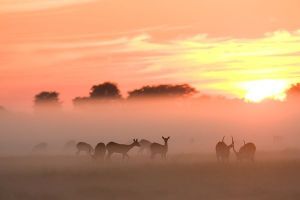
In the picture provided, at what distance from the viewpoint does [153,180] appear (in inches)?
1319

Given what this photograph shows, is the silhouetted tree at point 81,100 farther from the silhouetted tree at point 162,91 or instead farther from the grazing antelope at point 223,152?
the grazing antelope at point 223,152

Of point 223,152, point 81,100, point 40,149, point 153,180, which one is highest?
point 81,100

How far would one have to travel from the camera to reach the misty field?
29453 mm

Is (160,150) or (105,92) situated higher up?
(105,92)

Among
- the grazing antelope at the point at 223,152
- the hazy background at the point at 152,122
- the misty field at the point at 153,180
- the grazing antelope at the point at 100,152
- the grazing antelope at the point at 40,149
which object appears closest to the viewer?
the misty field at the point at 153,180

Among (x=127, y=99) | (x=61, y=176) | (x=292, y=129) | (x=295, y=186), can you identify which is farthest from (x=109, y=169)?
(x=127, y=99)

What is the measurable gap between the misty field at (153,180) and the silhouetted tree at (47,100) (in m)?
72.6

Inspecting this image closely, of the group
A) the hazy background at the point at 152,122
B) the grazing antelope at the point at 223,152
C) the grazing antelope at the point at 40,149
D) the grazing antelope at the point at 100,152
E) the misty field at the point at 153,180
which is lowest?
the misty field at the point at 153,180

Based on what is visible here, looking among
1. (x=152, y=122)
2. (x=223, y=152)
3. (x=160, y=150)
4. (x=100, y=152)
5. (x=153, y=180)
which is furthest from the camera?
(x=152, y=122)

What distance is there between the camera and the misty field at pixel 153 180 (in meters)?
29.5

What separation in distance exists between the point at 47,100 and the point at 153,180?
278ft

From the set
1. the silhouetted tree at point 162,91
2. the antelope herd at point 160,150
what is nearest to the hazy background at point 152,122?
the silhouetted tree at point 162,91

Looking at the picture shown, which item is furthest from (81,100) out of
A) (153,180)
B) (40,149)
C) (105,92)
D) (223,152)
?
(153,180)

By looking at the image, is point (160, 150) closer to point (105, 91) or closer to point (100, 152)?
point (100, 152)
